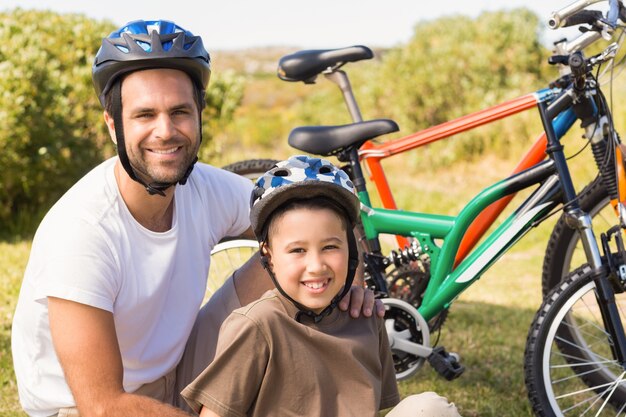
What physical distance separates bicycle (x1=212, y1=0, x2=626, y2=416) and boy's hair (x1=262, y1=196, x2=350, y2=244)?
135cm

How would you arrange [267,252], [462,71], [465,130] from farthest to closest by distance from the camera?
[462,71], [465,130], [267,252]

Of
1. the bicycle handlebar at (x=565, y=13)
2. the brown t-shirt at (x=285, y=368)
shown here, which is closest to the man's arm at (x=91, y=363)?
the brown t-shirt at (x=285, y=368)

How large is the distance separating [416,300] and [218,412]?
1.93 m

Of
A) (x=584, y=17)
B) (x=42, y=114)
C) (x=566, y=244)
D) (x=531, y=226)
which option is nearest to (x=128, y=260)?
(x=531, y=226)

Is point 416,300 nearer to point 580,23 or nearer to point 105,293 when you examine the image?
point 580,23

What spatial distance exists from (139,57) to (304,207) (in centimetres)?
67

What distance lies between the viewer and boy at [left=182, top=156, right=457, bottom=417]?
7.43ft

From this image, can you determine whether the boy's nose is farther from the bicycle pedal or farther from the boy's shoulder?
the bicycle pedal

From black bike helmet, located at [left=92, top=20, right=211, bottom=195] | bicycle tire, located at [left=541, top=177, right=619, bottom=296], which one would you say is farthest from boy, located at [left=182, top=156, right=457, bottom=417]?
bicycle tire, located at [left=541, top=177, right=619, bottom=296]

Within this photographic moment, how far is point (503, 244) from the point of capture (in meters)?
3.74

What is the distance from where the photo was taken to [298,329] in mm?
2359

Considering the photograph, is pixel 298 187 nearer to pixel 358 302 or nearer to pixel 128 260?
pixel 358 302

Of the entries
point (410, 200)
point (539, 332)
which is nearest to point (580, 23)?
point (539, 332)

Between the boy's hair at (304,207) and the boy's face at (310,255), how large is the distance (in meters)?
0.01
